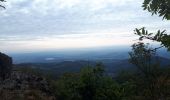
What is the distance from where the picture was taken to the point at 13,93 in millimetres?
34281

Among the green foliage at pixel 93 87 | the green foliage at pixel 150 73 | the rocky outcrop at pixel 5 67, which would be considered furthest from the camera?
the rocky outcrop at pixel 5 67

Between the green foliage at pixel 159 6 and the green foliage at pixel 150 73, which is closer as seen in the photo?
the green foliage at pixel 159 6

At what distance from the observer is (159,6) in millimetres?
6562

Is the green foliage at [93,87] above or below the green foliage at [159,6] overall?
below

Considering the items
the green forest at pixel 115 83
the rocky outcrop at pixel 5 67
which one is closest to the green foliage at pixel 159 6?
the green forest at pixel 115 83

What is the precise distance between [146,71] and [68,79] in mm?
12379

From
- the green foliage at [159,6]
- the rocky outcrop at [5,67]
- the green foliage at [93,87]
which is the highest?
the green foliage at [159,6]

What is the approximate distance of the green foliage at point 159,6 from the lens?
647 cm

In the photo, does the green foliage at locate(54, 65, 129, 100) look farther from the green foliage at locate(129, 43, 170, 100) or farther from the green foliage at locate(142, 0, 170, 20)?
the green foliage at locate(142, 0, 170, 20)

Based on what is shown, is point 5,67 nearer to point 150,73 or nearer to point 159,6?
point 150,73

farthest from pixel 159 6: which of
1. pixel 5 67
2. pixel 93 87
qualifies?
pixel 5 67

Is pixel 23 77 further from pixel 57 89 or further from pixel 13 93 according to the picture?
pixel 13 93

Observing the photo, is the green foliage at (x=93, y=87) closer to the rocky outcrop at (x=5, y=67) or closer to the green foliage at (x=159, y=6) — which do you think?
the rocky outcrop at (x=5, y=67)

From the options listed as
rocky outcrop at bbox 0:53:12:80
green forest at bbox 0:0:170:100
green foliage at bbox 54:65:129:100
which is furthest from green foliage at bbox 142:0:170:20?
rocky outcrop at bbox 0:53:12:80
